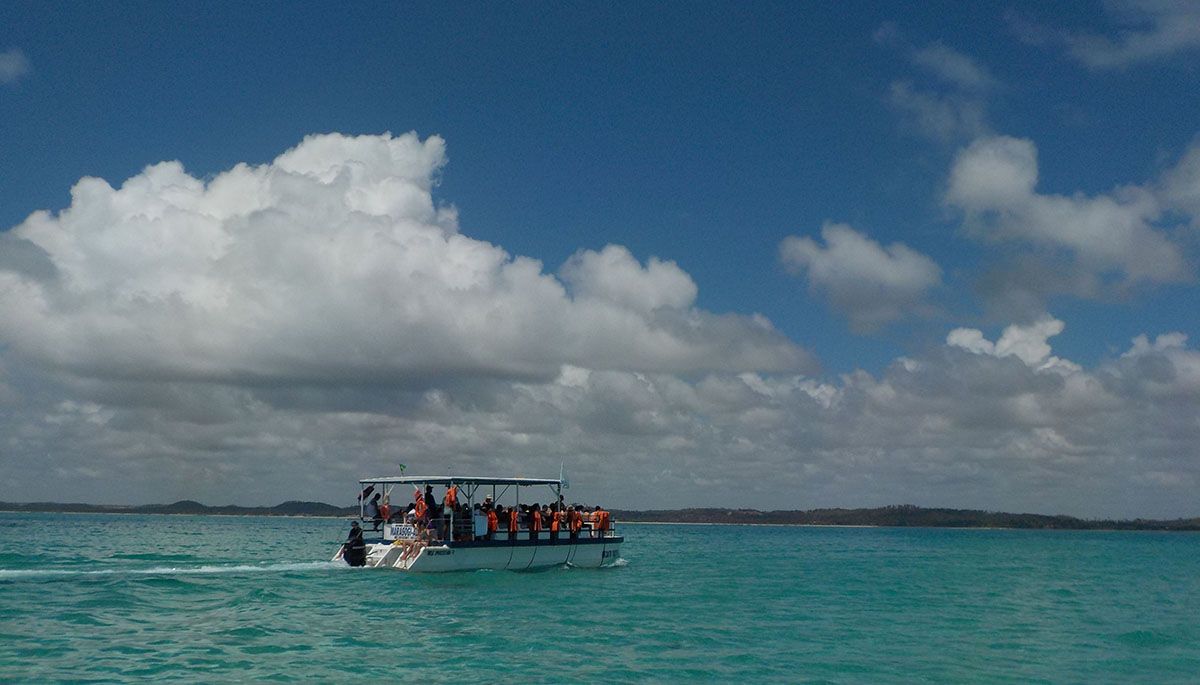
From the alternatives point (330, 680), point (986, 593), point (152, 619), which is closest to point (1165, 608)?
point (986, 593)

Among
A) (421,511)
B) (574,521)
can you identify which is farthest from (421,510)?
(574,521)

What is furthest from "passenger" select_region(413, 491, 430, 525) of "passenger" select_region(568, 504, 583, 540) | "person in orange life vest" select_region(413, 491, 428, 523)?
"passenger" select_region(568, 504, 583, 540)

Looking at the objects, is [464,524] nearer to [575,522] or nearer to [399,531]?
[399,531]

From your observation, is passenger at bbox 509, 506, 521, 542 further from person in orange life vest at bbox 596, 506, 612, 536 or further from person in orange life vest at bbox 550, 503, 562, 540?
person in orange life vest at bbox 596, 506, 612, 536

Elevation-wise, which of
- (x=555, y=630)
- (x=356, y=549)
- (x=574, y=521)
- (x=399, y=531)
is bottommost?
(x=555, y=630)

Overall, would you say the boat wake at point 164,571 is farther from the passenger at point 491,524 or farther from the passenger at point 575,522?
the passenger at point 575,522

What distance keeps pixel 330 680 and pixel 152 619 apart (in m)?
9.76

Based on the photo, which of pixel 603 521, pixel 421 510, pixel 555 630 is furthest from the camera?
pixel 603 521

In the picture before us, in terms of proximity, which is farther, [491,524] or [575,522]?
[575,522]

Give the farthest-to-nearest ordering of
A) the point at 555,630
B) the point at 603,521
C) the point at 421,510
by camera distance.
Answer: the point at 603,521, the point at 421,510, the point at 555,630

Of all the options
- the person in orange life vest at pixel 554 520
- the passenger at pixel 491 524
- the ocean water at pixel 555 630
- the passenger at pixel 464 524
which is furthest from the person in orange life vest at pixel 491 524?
the person in orange life vest at pixel 554 520

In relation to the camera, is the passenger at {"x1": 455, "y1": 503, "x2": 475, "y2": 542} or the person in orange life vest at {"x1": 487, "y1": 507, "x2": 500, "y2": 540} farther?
the person in orange life vest at {"x1": 487, "y1": 507, "x2": 500, "y2": 540}

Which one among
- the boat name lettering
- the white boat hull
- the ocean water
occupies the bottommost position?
the ocean water

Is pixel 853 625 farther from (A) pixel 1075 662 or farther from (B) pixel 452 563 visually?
(B) pixel 452 563
